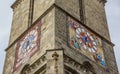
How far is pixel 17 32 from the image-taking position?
19078 millimetres

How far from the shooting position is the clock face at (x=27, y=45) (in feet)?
54.1

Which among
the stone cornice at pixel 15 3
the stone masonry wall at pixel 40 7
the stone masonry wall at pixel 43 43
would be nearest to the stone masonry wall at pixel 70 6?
the stone masonry wall at pixel 40 7

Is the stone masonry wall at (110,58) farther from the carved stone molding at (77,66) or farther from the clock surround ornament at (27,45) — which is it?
the clock surround ornament at (27,45)

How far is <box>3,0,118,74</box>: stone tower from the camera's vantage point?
15069 mm

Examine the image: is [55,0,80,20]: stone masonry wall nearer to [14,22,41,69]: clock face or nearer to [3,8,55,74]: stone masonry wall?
[3,8,55,74]: stone masonry wall

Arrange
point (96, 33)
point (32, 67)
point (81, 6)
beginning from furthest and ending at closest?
point (81, 6)
point (96, 33)
point (32, 67)

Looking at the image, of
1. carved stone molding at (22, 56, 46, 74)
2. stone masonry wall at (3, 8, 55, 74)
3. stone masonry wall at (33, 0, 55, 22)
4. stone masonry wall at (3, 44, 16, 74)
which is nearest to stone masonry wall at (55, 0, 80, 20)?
stone masonry wall at (33, 0, 55, 22)

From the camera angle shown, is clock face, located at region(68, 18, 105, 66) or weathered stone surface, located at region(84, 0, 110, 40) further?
weathered stone surface, located at region(84, 0, 110, 40)

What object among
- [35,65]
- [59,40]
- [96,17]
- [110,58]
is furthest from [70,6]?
[35,65]

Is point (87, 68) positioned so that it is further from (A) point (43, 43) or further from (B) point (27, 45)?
(B) point (27, 45)

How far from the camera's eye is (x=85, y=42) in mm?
17047

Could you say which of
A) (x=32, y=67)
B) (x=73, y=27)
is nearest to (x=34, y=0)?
(x=73, y=27)

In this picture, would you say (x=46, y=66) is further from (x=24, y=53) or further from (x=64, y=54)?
(x=24, y=53)

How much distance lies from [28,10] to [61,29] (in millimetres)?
3829
